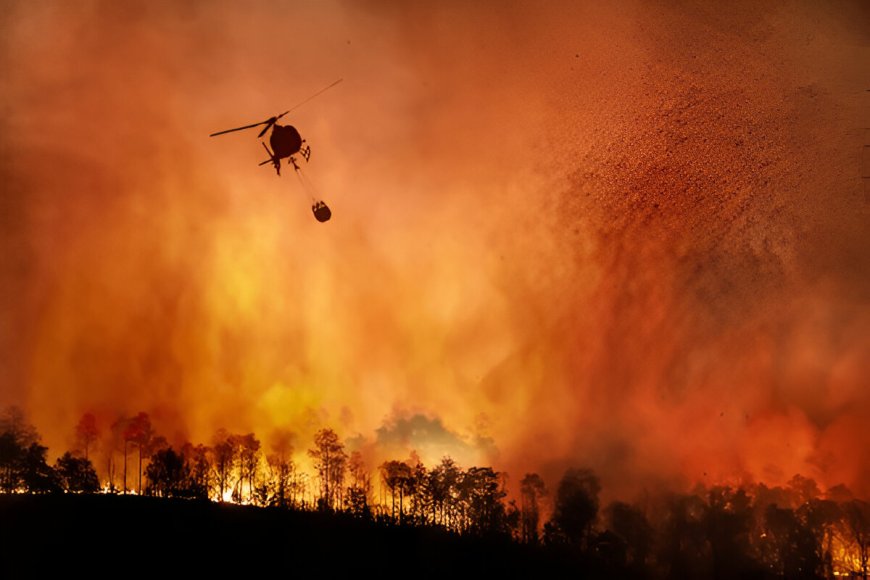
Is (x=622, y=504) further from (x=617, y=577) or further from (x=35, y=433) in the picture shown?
(x=35, y=433)

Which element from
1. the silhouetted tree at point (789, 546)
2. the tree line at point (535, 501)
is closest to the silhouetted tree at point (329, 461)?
the tree line at point (535, 501)

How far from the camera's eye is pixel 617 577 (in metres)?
60.2

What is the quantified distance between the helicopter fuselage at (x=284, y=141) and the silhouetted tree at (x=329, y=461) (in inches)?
2597

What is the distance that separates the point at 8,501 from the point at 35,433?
8361 centimetres

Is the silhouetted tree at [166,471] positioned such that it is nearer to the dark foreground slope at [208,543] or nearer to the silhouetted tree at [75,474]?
the silhouetted tree at [75,474]

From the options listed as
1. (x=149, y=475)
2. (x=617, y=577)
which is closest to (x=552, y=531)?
(x=617, y=577)

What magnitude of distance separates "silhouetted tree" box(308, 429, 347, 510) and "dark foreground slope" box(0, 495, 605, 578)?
6957 cm

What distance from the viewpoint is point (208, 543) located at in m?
39.9

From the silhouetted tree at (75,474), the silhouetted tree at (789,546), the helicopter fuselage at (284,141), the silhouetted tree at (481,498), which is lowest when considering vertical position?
the silhouetted tree at (789,546)

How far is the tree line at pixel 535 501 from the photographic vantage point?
9944 centimetres

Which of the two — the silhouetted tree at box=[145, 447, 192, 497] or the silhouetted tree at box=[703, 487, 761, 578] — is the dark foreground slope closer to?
the silhouetted tree at box=[145, 447, 192, 497]

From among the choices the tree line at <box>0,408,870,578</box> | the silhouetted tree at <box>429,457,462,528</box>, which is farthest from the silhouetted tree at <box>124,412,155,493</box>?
the silhouetted tree at <box>429,457,462,528</box>

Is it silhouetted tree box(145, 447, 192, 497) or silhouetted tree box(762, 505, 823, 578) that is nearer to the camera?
silhouetted tree box(145, 447, 192, 497)

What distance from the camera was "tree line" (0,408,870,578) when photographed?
99438 millimetres
